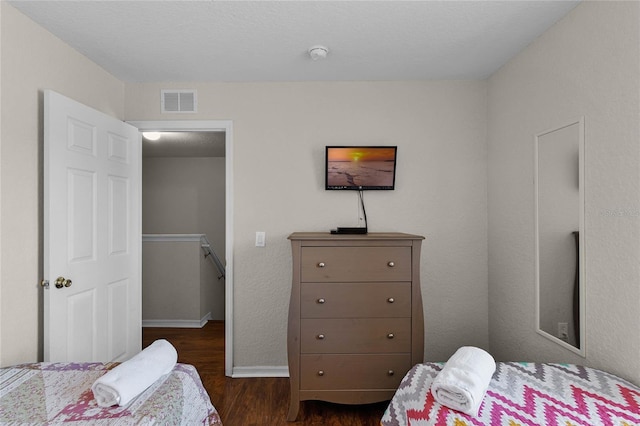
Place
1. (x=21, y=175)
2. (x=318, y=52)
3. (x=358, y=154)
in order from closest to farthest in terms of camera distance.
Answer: (x=21, y=175) → (x=318, y=52) → (x=358, y=154)

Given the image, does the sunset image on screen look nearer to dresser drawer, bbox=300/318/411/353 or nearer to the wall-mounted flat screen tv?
the wall-mounted flat screen tv

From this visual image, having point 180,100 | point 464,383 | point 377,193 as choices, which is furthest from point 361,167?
point 464,383

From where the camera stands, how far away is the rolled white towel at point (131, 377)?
4.79 feet

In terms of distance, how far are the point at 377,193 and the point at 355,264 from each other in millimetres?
818

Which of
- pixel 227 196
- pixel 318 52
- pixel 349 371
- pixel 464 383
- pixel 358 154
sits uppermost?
pixel 318 52

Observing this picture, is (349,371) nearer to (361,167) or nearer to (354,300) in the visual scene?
(354,300)

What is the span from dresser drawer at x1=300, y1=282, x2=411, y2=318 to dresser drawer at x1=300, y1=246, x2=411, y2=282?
0.05 m

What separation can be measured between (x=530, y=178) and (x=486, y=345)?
1.44 m

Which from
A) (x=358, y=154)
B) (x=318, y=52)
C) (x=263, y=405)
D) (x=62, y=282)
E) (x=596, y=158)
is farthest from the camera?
(x=358, y=154)

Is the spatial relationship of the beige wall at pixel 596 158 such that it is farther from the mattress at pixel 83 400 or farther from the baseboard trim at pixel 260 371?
the mattress at pixel 83 400

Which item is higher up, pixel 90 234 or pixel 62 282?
pixel 90 234

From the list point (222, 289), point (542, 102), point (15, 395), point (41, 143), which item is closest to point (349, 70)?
point (542, 102)

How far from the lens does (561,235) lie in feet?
6.95

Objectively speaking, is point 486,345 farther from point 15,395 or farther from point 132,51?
point 132,51
